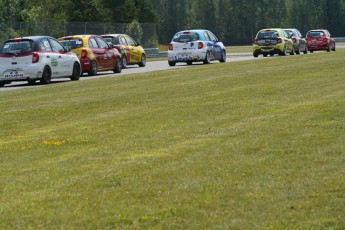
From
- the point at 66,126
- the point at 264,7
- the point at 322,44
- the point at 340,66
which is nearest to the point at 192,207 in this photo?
the point at 66,126

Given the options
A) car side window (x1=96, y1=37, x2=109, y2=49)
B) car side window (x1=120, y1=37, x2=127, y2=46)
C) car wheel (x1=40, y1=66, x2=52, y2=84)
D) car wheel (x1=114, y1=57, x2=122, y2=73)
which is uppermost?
car side window (x1=96, y1=37, x2=109, y2=49)

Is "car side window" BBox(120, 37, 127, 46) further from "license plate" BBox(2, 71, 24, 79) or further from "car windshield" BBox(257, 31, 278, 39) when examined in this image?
"license plate" BBox(2, 71, 24, 79)

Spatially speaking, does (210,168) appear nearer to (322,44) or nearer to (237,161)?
(237,161)

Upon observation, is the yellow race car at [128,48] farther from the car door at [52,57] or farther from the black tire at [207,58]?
the car door at [52,57]

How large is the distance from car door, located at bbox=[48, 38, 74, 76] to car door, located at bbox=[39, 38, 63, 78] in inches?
1.3

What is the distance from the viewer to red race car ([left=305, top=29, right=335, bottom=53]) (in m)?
58.6

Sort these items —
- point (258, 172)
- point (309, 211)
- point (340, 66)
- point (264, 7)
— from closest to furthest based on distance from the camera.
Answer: point (309, 211) < point (258, 172) < point (340, 66) < point (264, 7)

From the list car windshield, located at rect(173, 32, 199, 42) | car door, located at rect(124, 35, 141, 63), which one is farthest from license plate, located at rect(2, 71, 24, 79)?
car windshield, located at rect(173, 32, 199, 42)

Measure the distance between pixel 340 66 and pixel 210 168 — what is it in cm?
1981

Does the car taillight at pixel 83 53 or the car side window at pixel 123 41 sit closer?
the car taillight at pixel 83 53

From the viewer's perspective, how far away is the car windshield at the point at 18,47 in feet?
91.4

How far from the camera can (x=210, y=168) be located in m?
9.17

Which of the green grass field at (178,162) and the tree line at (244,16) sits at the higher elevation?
the green grass field at (178,162)

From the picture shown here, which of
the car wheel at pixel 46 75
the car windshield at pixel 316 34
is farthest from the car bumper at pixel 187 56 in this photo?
the car windshield at pixel 316 34
